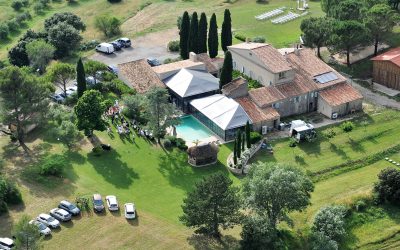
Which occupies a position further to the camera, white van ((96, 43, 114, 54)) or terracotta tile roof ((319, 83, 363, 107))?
white van ((96, 43, 114, 54))

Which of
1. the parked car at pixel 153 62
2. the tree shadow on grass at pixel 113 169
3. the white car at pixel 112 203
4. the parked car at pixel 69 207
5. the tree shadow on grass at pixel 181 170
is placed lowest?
the tree shadow on grass at pixel 181 170

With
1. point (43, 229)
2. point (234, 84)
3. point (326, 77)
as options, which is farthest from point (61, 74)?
point (326, 77)

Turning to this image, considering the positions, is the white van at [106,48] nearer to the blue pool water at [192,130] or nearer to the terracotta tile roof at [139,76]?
the terracotta tile roof at [139,76]

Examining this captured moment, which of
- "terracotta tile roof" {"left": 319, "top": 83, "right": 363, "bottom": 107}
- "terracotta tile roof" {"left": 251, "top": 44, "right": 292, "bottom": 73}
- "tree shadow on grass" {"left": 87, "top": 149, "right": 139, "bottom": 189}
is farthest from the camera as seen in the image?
"terracotta tile roof" {"left": 251, "top": 44, "right": 292, "bottom": 73}

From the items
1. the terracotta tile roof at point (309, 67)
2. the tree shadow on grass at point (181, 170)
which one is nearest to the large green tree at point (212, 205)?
the tree shadow on grass at point (181, 170)

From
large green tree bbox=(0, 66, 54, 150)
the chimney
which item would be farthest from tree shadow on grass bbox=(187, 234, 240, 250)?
the chimney

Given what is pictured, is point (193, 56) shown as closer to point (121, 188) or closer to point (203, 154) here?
point (203, 154)

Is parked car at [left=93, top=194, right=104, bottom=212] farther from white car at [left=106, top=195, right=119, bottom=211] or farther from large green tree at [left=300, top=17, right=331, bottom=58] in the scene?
large green tree at [left=300, top=17, right=331, bottom=58]
